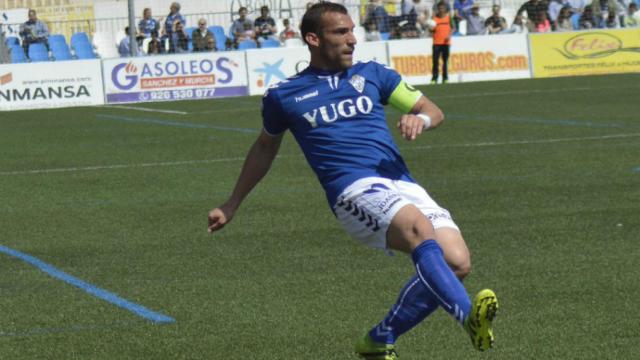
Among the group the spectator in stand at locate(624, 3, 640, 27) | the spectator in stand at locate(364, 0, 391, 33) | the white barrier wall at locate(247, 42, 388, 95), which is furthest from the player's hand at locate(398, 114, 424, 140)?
the spectator in stand at locate(624, 3, 640, 27)

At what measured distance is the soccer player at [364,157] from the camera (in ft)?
20.6

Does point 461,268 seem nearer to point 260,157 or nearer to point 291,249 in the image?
point 260,157

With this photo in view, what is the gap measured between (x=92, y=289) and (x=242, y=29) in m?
28.0

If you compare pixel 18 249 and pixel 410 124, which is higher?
pixel 410 124

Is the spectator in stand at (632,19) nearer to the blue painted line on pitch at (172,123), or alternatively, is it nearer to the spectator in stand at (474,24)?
the spectator in stand at (474,24)

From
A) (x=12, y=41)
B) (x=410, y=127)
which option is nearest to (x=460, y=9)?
(x=12, y=41)

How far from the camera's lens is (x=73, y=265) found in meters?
10.6

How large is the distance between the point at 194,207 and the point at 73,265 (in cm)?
326

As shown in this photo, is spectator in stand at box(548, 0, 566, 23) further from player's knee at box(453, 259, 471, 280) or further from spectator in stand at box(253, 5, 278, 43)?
player's knee at box(453, 259, 471, 280)

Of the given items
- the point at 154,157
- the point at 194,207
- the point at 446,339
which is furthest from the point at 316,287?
the point at 154,157

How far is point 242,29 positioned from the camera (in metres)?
37.1

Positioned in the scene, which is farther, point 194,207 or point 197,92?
point 197,92

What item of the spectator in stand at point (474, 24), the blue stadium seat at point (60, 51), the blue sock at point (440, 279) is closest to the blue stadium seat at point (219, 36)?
the blue stadium seat at point (60, 51)

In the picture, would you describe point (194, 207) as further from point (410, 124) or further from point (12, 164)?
point (410, 124)
